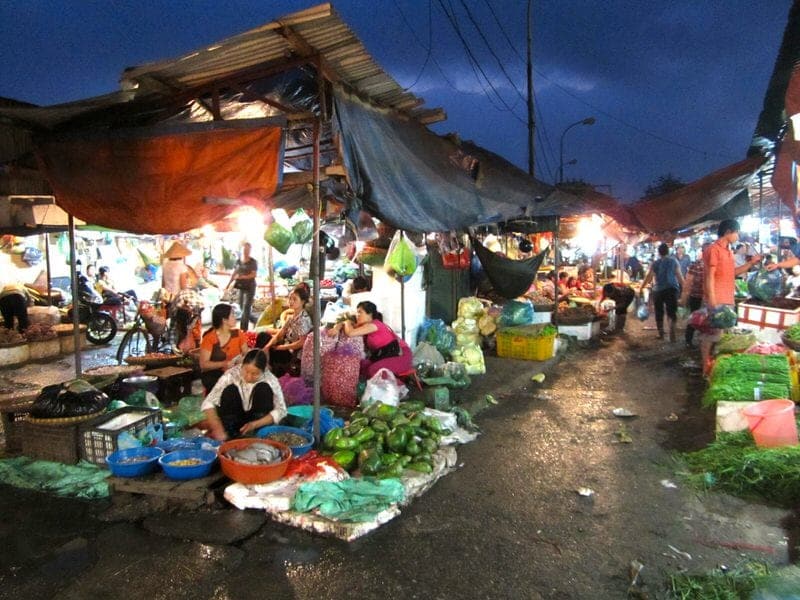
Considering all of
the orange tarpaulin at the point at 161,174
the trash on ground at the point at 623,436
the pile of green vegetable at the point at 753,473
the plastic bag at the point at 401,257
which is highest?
the orange tarpaulin at the point at 161,174

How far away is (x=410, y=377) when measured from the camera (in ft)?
24.2

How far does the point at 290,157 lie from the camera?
302 inches

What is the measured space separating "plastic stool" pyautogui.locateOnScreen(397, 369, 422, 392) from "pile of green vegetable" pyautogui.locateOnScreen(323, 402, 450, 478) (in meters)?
1.31

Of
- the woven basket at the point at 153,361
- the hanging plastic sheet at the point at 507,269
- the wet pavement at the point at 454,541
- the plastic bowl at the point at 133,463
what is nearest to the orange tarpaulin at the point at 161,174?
the plastic bowl at the point at 133,463

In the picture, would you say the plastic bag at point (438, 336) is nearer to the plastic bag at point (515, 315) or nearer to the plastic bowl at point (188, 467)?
the plastic bag at point (515, 315)

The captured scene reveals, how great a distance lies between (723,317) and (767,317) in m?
1.76

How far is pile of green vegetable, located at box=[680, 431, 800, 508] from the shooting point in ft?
14.9

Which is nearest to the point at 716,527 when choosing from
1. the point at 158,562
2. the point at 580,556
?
the point at 580,556

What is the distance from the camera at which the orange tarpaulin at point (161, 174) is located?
483cm

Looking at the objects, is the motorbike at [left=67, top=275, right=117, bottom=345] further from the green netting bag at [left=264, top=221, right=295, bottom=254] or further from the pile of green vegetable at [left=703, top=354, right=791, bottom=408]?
the pile of green vegetable at [left=703, top=354, right=791, bottom=408]

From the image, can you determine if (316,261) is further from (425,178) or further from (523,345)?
(523,345)

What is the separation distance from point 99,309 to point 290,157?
8.44m

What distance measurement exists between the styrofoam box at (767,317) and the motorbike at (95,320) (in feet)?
44.7

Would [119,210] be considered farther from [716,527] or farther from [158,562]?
[716,527]
